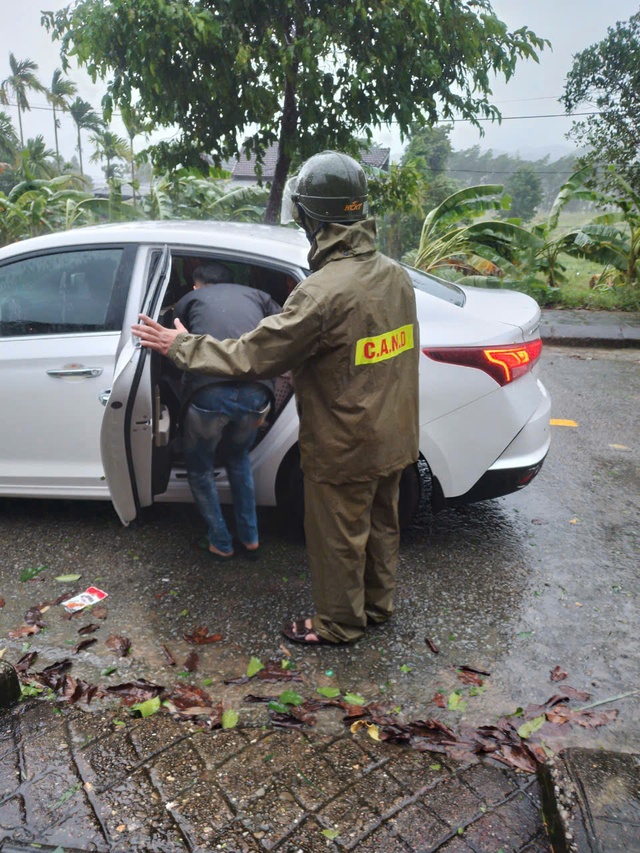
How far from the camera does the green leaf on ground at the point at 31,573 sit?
3.93 meters

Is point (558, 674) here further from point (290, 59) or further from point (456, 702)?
point (290, 59)

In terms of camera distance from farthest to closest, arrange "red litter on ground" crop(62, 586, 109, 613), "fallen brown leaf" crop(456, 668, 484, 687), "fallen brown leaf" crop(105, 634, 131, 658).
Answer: "red litter on ground" crop(62, 586, 109, 613)
"fallen brown leaf" crop(105, 634, 131, 658)
"fallen brown leaf" crop(456, 668, 484, 687)

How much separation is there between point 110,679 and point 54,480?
141cm

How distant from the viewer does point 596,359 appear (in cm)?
927

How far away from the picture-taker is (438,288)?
4219 millimetres

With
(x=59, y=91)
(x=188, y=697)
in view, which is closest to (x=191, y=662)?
(x=188, y=697)

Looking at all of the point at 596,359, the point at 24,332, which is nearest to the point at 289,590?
the point at 24,332

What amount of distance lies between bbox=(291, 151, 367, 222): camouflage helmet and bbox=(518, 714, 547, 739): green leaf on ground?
2052mm

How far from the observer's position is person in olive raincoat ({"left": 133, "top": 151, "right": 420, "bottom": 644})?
2.81m

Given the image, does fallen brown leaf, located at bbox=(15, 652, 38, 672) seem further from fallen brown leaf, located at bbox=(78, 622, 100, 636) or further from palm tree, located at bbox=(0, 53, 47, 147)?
palm tree, located at bbox=(0, 53, 47, 147)

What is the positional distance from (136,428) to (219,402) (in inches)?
16.0

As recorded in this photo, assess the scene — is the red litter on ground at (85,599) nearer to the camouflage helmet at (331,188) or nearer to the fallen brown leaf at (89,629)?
the fallen brown leaf at (89,629)

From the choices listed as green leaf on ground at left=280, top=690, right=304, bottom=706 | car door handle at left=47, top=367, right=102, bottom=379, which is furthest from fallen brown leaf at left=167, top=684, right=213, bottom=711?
car door handle at left=47, top=367, right=102, bottom=379

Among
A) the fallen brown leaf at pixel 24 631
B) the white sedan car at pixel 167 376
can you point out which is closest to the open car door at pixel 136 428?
the white sedan car at pixel 167 376
